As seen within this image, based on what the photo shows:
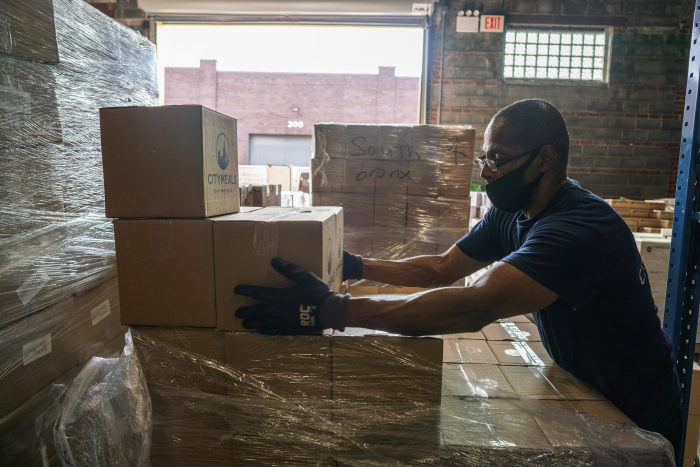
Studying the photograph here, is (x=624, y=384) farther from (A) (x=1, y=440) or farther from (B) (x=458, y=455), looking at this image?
(A) (x=1, y=440)

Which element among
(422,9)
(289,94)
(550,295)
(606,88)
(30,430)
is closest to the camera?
(550,295)

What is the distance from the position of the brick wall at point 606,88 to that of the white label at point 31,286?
581 centimetres

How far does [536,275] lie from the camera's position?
1.37 meters

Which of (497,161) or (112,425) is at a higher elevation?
(497,161)

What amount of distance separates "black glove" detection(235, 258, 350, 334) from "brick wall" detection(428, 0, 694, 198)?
5825 millimetres

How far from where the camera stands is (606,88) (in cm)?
659

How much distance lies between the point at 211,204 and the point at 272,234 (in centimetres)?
24

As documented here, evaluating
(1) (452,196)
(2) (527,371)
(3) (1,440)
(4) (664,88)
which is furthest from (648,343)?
(4) (664,88)

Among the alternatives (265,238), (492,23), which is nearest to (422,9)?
(492,23)

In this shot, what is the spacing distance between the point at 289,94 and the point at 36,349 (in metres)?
21.2

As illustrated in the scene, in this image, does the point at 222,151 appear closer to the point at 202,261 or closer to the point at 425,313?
the point at 202,261

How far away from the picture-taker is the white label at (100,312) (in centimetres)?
219

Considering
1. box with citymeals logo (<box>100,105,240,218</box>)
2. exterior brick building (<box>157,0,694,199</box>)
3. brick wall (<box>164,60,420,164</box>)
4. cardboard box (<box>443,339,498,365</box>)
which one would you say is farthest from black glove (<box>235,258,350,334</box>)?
brick wall (<box>164,60,420,164</box>)

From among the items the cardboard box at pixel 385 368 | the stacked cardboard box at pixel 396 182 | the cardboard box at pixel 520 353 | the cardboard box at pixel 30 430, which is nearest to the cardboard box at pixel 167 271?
the cardboard box at pixel 385 368
